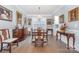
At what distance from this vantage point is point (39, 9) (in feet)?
8.82

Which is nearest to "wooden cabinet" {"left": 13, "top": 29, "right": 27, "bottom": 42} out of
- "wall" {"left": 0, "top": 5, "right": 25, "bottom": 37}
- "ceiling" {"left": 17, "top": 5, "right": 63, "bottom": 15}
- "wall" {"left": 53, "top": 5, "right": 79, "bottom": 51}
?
"wall" {"left": 0, "top": 5, "right": 25, "bottom": 37}

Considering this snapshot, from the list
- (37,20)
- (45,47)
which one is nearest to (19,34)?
(37,20)

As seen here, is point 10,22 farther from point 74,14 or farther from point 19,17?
point 74,14

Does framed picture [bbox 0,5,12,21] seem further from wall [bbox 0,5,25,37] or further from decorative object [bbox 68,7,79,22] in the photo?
decorative object [bbox 68,7,79,22]

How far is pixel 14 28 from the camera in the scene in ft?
8.64

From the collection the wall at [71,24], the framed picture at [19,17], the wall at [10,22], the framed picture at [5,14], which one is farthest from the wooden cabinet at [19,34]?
the wall at [71,24]

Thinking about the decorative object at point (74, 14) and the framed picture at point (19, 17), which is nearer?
the decorative object at point (74, 14)

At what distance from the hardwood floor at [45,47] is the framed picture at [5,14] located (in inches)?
28.2

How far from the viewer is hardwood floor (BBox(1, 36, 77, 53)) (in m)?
2.54

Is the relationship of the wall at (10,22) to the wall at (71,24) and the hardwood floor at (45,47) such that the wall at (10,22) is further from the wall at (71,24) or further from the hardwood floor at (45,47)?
→ the wall at (71,24)

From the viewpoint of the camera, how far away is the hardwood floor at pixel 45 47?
2.54 meters

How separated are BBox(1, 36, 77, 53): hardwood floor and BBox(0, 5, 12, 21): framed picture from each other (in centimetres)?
72

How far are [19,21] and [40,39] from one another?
763mm
